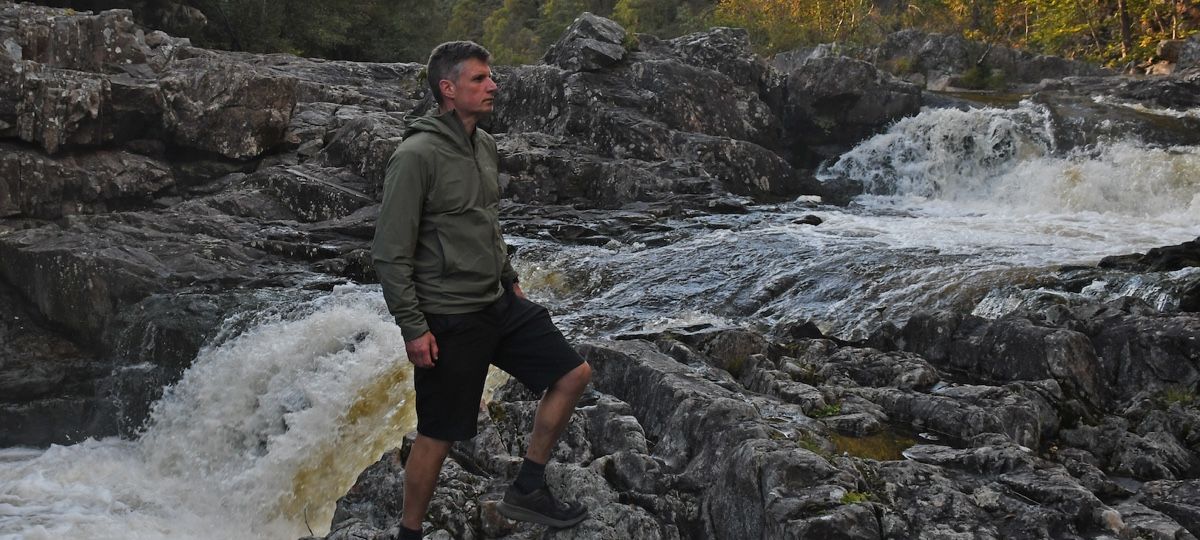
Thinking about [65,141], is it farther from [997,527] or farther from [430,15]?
[430,15]

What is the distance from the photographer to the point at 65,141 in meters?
14.0

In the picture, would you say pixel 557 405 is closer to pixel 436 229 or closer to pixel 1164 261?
pixel 436 229

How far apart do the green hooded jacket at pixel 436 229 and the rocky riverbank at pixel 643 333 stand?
133 cm

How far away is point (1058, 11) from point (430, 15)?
2160 centimetres

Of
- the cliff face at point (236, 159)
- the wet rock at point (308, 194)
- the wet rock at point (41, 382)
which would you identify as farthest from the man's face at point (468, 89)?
the wet rock at point (308, 194)

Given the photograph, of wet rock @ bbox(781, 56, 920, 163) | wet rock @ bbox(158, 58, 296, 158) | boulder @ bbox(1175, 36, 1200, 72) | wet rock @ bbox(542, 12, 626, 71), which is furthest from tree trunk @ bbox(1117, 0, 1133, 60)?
wet rock @ bbox(158, 58, 296, 158)

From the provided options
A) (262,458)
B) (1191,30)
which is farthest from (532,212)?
(1191,30)

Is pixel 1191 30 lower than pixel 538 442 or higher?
higher

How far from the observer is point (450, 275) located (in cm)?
411

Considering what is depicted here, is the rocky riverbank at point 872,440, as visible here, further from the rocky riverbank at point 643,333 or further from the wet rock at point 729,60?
the wet rock at point 729,60

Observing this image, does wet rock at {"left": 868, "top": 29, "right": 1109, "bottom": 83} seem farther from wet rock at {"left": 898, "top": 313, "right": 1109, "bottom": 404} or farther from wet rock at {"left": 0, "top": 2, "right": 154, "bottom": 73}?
wet rock at {"left": 0, "top": 2, "right": 154, "bottom": 73}

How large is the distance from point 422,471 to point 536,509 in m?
0.61

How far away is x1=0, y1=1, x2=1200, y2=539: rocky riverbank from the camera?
476 centimetres

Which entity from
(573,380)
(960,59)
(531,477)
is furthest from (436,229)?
(960,59)
